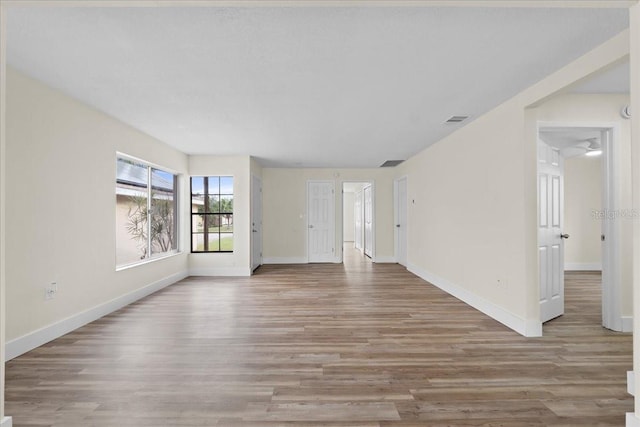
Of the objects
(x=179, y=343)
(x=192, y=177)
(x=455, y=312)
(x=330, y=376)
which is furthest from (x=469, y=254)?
(x=192, y=177)

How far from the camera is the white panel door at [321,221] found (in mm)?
8148

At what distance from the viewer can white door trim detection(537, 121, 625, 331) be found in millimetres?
3291

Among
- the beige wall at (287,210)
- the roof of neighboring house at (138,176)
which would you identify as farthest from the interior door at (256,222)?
the roof of neighboring house at (138,176)

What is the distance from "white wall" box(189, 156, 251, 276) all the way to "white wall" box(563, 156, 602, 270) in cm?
686

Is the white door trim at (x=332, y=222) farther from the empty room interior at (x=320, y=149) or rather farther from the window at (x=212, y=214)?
the empty room interior at (x=320, y=149)

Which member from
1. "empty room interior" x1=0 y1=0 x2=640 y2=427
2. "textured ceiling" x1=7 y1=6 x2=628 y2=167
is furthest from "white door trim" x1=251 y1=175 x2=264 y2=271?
"textured ceiling" x1=7 y1=6 x2=628 y2=167

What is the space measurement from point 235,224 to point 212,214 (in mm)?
534

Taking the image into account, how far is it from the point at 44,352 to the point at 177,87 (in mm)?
2615

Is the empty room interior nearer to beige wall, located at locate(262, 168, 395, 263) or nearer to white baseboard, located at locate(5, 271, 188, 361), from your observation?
white baseboard, located at locate(5, 271, 188, 361)

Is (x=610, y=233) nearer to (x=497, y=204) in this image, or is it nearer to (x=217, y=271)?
(x=497, y=204)

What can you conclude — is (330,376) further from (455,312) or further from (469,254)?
(469,254)

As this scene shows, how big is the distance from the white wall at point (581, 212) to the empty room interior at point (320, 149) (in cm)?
194

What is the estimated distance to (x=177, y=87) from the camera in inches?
117

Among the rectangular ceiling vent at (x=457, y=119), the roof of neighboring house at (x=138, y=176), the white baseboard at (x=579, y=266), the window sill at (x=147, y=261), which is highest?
the rectangular ceiling vent at (x=457, y=119)
